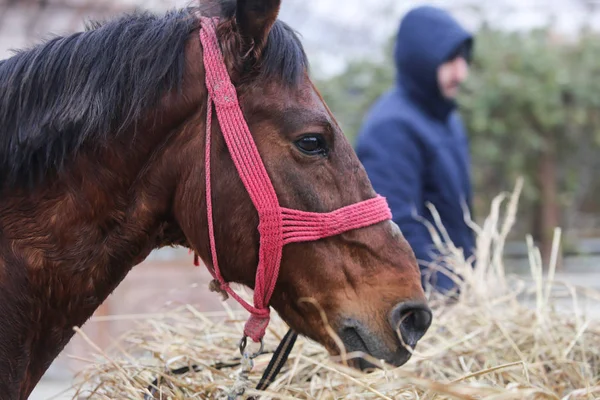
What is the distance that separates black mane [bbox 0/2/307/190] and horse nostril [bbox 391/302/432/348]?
538mm

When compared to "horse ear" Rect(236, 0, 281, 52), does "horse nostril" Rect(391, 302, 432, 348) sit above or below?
below

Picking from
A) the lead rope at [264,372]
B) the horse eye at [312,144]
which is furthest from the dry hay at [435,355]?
the horse eye at [312,144]

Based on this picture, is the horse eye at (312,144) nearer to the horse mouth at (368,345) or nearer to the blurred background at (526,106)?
the horse mouth at (368,345)

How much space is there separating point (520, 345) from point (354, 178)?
0.90 meters

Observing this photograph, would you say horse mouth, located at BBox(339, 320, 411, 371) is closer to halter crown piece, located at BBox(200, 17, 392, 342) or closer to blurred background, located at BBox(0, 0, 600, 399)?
halter crown piece, located at BBox(200, 17, 392, 342)

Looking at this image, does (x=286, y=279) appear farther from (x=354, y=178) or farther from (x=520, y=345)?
(x=520, y=345)

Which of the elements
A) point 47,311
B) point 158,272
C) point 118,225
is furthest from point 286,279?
point 158,272

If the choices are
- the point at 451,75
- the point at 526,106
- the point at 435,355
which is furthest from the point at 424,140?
the point at 526,106

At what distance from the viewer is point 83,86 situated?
4.63 feet

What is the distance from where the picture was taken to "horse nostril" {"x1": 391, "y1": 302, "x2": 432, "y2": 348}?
139cm

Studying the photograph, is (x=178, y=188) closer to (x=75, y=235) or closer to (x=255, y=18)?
(x=75, y=235)

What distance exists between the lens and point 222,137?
1421mm

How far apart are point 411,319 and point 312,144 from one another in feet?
1.39

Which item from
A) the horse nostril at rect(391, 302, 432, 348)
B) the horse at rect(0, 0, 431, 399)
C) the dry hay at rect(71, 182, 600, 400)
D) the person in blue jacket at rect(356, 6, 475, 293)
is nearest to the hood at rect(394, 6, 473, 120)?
the person in blue jacket at rect(356, 6, 475, 293)
